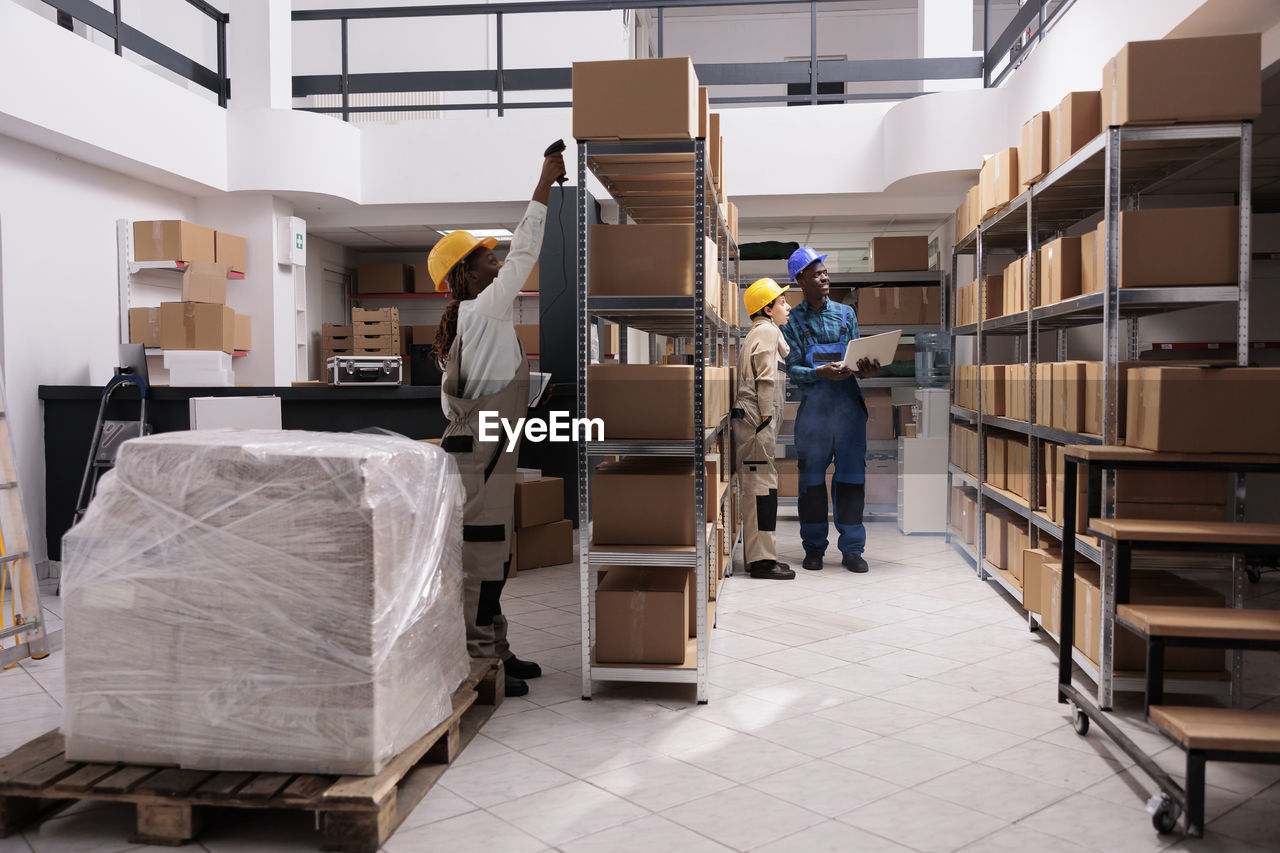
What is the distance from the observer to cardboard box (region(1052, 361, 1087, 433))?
3.71 meters

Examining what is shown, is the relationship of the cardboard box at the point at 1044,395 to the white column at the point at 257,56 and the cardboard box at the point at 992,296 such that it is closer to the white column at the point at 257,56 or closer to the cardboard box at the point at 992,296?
the cardboard box at the point at 992,296

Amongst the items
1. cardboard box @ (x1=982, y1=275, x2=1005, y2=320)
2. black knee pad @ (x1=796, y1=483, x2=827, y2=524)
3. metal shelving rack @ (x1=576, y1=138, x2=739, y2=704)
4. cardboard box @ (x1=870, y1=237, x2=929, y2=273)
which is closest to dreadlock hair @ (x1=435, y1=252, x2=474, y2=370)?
metal shelving rack @ (x1=576, y1=138, x2=739, y2=704)

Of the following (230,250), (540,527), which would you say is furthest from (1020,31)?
(230,250)

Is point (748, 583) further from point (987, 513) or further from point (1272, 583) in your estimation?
point (1272, 583)

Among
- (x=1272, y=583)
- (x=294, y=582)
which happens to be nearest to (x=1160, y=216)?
(x=294, y=582)

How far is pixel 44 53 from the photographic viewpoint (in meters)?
5.41

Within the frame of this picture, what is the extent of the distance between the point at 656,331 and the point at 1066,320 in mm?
2275

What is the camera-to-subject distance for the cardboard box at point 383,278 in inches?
433

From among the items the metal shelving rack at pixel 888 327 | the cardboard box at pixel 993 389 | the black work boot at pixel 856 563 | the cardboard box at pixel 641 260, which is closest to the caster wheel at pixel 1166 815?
the cardboard box at pixel 641 260

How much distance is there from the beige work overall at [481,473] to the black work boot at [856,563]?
2934mm

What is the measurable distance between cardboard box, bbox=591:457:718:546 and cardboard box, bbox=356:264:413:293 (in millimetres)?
8154

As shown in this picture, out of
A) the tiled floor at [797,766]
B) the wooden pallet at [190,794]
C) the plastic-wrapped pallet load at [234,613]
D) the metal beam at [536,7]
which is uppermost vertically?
the metal beam at [536,7]

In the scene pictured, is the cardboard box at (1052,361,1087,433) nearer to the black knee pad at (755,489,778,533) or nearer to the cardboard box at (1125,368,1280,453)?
the cardboard box at (1125,368,1280,453)

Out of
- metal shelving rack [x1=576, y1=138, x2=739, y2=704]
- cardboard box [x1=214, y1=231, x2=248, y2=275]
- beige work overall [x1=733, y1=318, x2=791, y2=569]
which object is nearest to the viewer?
metal shelving rack [x1=576, y1=138, x2=739, y2=704]
